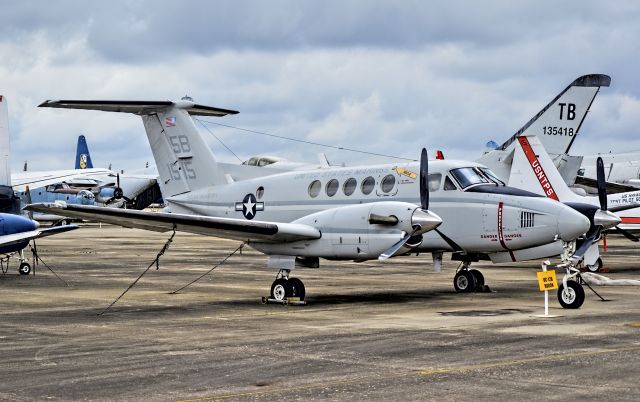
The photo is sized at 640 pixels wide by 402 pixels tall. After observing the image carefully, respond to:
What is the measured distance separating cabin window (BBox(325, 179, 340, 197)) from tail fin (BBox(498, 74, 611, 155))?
53.6 feet

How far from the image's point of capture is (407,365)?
11641 millimetres

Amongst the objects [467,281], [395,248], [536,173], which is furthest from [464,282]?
[536,173]

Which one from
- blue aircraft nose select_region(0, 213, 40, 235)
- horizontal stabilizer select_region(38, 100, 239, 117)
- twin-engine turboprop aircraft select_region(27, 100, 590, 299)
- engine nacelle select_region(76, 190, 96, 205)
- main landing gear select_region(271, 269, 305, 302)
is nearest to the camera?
twin-engine turboprop aircraft select_region(27, 100, 590, 299)

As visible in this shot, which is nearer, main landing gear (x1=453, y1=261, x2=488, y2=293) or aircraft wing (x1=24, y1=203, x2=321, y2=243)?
Result: aircraft wing (x1=24, y1=203, x2=321, y2=243)

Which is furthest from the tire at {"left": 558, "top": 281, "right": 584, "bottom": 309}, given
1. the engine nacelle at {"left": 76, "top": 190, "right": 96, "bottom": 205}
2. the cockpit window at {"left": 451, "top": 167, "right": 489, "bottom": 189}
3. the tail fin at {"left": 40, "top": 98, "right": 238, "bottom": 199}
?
the engine nacelle at {"left": 76, "top": 190, "right": 96, "bottom": 205}

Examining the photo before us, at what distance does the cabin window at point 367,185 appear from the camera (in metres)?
21.9

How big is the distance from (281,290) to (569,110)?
20720 mm

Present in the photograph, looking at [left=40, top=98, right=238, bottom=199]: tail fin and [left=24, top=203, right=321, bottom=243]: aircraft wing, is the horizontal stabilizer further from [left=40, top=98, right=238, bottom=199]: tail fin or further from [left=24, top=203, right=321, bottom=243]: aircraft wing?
[left=24, top=203, right=321, bottom=243]: aircraft wing

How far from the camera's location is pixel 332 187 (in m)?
22.5

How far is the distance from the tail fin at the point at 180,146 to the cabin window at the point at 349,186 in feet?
13.9

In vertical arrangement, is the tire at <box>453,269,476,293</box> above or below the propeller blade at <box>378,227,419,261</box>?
below

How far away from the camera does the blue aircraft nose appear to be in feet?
85.3

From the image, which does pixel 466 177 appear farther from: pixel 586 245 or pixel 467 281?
pixel 586 245

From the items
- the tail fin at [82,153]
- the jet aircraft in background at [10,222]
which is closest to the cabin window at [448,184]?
the jet aircraft in background at [10,222]
